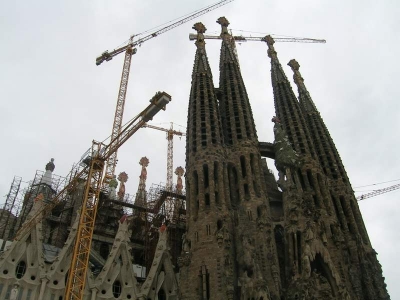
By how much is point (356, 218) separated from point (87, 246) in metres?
21.6

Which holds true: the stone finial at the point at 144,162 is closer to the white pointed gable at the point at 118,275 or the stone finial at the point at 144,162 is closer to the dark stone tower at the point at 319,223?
the dark stone tower at the point at 319,223

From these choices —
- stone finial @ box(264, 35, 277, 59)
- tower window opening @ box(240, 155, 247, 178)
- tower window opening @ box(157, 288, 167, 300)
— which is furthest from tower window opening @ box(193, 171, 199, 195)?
stone finial @ box(264, 35, 277, 59)

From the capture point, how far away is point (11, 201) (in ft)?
154

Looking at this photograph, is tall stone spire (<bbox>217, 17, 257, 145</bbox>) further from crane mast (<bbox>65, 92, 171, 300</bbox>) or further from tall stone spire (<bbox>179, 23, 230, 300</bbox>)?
crane mast (<bbox>65, 92, 171, 300</bbox>)

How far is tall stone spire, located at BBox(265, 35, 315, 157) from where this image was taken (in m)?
43.4

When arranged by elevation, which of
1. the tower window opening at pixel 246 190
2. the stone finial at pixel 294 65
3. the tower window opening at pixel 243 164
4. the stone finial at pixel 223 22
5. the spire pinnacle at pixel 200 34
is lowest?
the tower window opening at pixel 246 190

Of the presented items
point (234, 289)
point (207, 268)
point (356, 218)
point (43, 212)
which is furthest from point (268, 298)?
point (43, 212)

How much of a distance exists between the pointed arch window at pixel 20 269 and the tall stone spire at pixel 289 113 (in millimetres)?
24235

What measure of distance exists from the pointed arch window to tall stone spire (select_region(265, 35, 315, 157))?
2423 cm

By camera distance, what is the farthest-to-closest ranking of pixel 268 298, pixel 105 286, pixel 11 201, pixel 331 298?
pixel 11 201, pixel 105 286, pixel 331 298, pixel 268 298

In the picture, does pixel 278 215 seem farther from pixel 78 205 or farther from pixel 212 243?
pixel 78 205

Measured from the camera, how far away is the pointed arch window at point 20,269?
31.0 metres

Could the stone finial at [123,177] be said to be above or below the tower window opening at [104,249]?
above

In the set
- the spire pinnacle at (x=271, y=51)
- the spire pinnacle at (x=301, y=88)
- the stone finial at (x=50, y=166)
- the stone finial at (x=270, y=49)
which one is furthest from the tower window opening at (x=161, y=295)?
the stone finial at (x=270, y=49)
